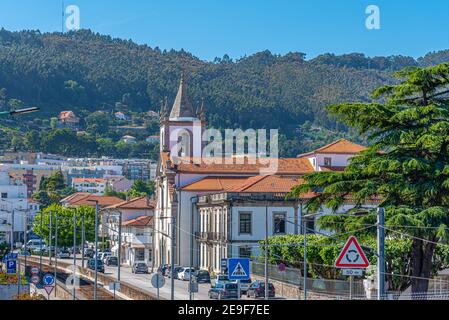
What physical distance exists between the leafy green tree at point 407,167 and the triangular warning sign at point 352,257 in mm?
13643

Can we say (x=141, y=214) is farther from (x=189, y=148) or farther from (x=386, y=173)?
(x=386, y=173)

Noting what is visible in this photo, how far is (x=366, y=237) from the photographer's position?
32156mm

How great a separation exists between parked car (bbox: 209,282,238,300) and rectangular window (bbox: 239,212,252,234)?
22.1 metres

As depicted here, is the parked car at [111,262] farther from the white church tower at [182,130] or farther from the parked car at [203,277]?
the parked car at [203,277]

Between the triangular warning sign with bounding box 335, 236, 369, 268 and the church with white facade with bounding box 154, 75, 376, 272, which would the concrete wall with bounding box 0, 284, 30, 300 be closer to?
the church with white facade with bounding box 154, 75, 376, 272

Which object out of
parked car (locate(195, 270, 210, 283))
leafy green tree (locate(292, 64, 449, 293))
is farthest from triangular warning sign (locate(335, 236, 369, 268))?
parked car (locate(195, 270, 210, 283))

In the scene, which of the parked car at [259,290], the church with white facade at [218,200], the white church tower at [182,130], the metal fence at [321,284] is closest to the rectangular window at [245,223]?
the church with white facade at [218,200]

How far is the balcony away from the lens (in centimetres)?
7525

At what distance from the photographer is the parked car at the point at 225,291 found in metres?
49.7

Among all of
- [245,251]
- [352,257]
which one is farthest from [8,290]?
[352,257]

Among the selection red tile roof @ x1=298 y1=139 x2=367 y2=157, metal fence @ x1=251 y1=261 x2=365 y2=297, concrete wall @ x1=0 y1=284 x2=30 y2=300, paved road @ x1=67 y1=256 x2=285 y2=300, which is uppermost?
red tile roof @ x1=298 y1=139 x2=367 y2=157

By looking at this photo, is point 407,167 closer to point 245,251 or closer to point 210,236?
point 245,251

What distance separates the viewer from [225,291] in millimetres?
50000
